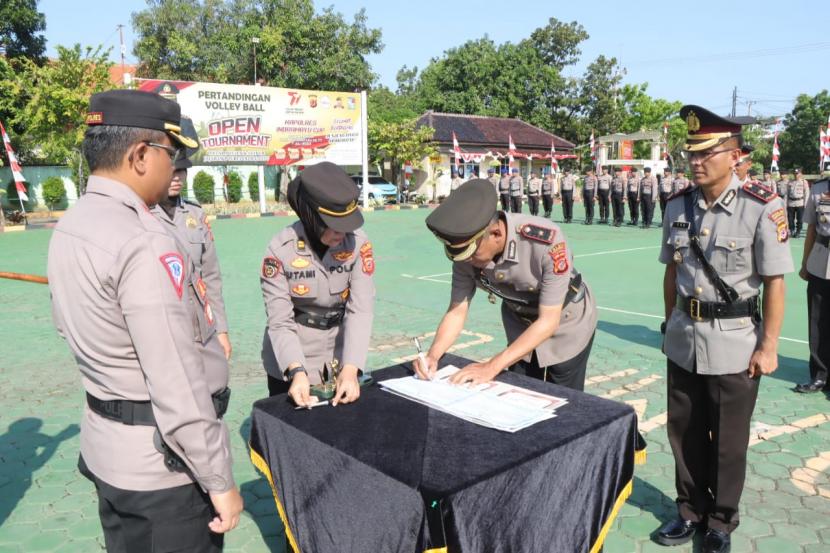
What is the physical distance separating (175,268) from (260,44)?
33000mm

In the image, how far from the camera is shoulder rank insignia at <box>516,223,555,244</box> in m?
2.76

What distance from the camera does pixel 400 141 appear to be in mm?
29641

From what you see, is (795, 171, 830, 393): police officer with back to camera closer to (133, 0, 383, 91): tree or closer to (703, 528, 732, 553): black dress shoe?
(703, 528, 732, 553): black dress shoe

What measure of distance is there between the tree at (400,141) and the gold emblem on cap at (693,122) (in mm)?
26932

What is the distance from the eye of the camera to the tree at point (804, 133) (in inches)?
1813

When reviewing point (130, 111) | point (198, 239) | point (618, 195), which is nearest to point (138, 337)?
point (130, 111)

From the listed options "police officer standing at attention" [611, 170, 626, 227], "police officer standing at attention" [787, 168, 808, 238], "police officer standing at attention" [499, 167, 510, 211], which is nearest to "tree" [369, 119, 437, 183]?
"police officer standing at attention" [499, 167, 510, 211]

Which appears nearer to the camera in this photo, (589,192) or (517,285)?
(517,285)

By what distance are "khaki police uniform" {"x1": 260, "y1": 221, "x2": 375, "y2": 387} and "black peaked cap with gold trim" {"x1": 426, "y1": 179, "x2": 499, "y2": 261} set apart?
0.46 meters

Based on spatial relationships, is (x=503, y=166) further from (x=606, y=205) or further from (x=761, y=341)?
→ (x=761, y=341)

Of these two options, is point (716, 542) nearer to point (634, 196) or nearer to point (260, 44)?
point (634, 196)

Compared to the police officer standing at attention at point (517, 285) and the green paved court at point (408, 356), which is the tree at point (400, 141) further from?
the police officer standing at attention at point (517, 285)

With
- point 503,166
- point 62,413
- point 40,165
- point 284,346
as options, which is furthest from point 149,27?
point 284,346

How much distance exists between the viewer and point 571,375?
3.06 m
